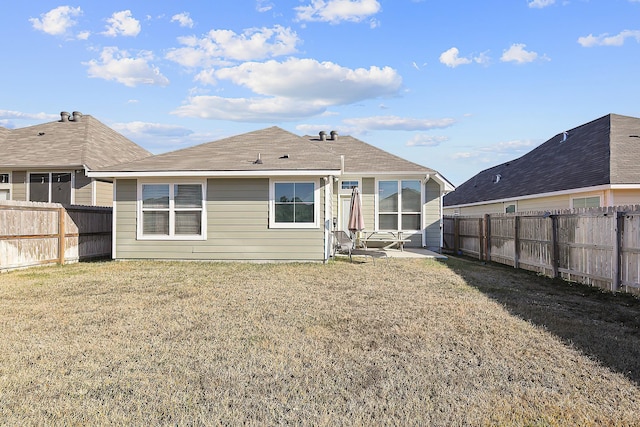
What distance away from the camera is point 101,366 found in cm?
384

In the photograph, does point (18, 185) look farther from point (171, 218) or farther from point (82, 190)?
point (171, 218)

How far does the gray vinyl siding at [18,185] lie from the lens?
16578 mm

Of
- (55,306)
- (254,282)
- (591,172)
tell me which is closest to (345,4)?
(254,282)

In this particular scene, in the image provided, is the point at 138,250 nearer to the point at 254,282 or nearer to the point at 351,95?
the point at 254,282

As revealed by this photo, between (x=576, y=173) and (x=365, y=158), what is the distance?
797 cm

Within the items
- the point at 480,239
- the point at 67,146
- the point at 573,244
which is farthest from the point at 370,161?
the point at 67,146

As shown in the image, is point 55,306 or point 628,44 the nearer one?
point 55,306

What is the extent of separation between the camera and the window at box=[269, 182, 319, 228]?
11781mm

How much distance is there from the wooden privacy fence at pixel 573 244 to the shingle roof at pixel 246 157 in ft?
18.4

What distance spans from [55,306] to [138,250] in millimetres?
5932

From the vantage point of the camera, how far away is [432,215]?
15.9 m

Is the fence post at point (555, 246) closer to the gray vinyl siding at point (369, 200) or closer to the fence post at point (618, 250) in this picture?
the fence post at point (618, 250)

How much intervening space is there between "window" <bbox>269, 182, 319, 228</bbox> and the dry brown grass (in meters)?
4.03

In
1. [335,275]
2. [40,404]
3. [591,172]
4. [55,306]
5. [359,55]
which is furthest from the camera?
[359,55]
